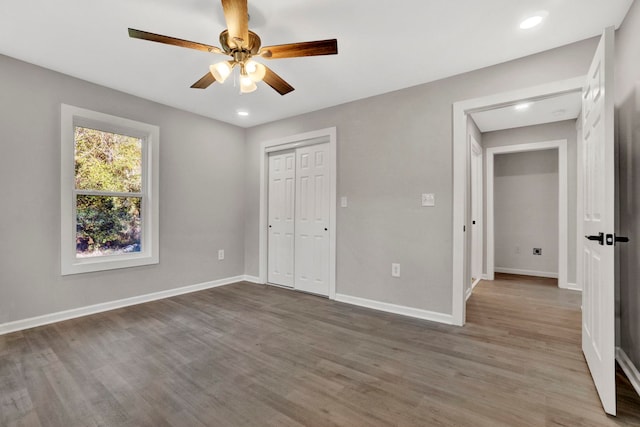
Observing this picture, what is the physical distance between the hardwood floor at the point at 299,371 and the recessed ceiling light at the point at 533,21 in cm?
248

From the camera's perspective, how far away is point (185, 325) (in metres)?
2.89

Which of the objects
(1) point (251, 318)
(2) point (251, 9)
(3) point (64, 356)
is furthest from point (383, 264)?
(3) point (64, 356)

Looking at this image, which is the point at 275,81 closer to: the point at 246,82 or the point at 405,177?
the point at 246,82

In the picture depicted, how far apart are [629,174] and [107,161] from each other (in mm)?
4798

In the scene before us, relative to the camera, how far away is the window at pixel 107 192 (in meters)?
3.03

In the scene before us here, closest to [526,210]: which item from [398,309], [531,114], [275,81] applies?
[531,114]

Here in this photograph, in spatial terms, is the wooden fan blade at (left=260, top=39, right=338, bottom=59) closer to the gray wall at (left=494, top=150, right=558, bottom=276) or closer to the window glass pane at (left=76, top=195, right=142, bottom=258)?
the window glass pane at (left=76, top=195, right=142, bottom=258)

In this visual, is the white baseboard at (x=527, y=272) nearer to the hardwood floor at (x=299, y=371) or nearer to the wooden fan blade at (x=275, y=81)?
the hardwood floor at (x=299, y=371)

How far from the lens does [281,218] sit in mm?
4438

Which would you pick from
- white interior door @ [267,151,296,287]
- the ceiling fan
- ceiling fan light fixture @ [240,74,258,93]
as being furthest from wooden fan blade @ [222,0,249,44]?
white interior door @ [267,151,296,287]

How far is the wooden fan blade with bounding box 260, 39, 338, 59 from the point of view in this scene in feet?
6.16

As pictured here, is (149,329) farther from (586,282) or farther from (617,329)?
(617,329)

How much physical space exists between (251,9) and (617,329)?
3.57 m

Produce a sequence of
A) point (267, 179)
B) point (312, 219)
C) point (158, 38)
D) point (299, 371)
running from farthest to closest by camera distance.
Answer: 1. point (267, 179)
2. point (312, 219)
3. point (299, 371)
4. point (158, 38)
